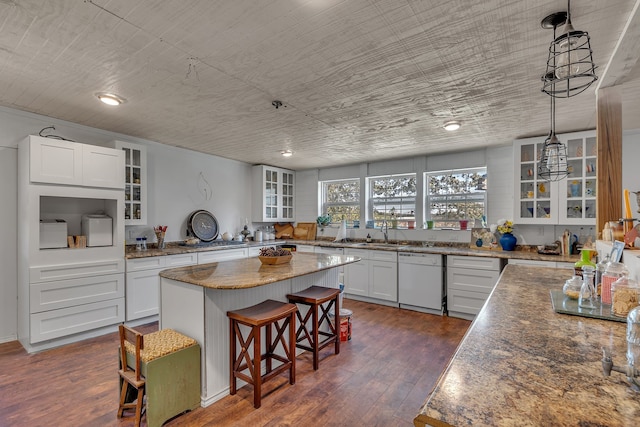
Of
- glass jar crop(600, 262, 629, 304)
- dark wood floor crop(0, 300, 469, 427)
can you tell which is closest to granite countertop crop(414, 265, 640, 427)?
glass jar crop(600, 262, 629, 304)

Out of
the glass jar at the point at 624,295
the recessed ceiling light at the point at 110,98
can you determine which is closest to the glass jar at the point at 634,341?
the glass jar at the point at 624,295

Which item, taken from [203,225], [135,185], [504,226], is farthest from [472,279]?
[135,185]

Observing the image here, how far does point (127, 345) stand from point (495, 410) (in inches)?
82.1

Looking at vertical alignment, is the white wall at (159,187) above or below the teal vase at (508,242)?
above

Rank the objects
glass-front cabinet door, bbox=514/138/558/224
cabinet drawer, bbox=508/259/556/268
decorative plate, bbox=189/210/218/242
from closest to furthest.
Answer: cabinet drawer, bbox=508/259/556/268
glass-front cabinet door, bbox=514/138/558/224
decorative plate, bbox=189/210/218/242

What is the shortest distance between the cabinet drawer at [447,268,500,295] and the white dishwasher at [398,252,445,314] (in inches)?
5.4

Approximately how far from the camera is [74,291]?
3.14m

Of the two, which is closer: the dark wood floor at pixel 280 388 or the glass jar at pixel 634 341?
the glass jar at pixel 634 341

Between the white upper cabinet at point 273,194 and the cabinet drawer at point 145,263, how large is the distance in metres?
2.16

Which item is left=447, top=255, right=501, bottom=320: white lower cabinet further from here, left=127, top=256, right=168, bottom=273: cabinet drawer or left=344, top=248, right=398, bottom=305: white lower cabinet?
left=127, top=256, right=168, bottom=273: cabinet drawer

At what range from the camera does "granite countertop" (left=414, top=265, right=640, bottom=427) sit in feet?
2.30

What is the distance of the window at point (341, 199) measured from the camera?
5.89 metres

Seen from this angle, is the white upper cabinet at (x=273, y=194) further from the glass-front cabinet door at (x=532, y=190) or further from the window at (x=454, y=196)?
the glass-front cabinet door at (x=532, y=190)

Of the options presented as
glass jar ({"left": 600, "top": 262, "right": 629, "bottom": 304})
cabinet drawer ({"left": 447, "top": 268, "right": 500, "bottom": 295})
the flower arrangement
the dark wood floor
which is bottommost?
the dark wood floor
